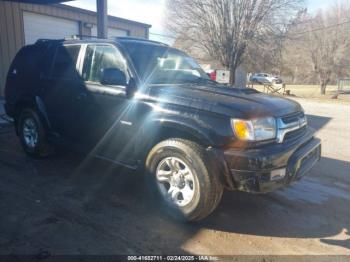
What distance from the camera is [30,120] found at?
5441 millimetres

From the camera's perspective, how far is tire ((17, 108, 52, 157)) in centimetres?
523

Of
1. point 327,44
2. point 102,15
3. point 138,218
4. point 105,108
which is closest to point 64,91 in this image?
point 105,108

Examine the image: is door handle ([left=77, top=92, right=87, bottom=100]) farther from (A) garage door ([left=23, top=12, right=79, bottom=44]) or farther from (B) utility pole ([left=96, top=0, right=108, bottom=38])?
(A) garage door ([left=23, top=12, right=79, bottom=44])

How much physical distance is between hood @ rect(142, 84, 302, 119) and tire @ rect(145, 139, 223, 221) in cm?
43

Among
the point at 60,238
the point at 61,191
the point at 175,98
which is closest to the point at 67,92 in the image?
the point at 61,191

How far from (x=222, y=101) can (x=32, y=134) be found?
12.0 ft

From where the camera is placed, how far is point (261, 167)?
3051 millimetres

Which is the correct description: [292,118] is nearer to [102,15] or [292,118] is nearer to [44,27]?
[102,15]

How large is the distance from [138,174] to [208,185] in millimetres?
1942

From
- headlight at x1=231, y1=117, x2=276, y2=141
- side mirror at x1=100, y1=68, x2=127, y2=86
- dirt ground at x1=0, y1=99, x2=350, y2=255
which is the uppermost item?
side mirror at x1=100, y1=68, x2=127, y2=86

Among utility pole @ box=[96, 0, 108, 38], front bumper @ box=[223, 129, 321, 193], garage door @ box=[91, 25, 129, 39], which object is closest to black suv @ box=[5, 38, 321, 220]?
front bumper @ box=[223, 129, 321, 193]

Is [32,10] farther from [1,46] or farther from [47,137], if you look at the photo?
[47,137]

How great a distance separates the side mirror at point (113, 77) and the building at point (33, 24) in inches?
318

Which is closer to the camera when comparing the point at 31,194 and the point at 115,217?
the point at 115,217
